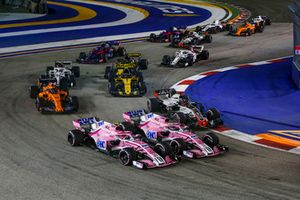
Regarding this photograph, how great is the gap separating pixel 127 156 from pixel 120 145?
690 millimetres

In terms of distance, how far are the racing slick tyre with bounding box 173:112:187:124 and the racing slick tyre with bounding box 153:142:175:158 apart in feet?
8.74

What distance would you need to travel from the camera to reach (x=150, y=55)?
2725cm

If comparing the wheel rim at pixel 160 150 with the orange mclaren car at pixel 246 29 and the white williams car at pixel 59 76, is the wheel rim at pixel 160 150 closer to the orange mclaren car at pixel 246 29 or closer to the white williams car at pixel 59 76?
the white williams car at pixel 59 76

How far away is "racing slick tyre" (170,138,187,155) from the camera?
1320 cm

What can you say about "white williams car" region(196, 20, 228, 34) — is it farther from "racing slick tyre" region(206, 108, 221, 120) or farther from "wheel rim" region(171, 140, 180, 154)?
"wheel rim" region(171, 140, 180, 154)

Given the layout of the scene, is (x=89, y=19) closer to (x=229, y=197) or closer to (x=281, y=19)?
(x=281, y=19)

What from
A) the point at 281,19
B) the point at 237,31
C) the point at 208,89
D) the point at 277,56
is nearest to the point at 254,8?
the point at 281,19

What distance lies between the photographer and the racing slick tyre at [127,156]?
12523 millimetres

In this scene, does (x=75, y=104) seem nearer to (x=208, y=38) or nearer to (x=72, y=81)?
(x=72, y=81)

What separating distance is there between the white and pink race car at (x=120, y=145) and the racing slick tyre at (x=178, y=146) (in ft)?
1.42

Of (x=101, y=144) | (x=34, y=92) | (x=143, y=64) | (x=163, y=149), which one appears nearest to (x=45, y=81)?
Result: (x=34, y=92)

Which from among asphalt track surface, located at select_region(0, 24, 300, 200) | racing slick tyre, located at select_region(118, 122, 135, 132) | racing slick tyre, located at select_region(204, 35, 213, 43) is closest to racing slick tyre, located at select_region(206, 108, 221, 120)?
asphalt track surface, located at select_region(0, 24, 300, 200)

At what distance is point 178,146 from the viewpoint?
43.4ft

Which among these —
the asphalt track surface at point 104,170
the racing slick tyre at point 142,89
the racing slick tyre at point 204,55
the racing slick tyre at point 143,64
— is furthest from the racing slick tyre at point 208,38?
the asphalt track surface at point 104,170
